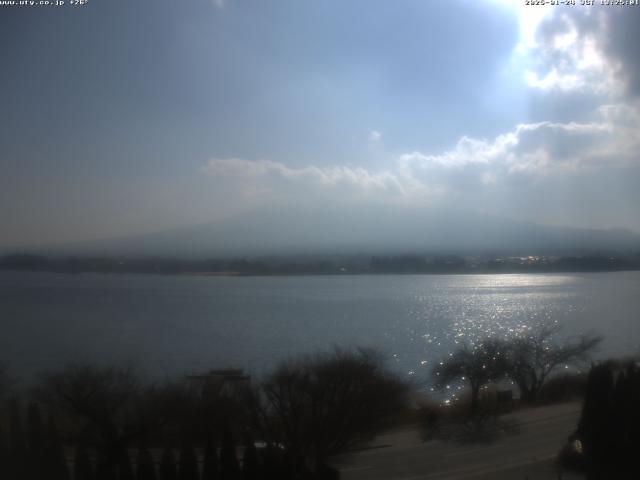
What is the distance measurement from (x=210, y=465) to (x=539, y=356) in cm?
706

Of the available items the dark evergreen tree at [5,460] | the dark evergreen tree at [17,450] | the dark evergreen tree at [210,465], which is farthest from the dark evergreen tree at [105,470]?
the dark evergreen tree at [210,465]

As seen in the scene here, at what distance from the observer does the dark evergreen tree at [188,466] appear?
17.4 feet

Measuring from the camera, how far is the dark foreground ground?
5878mm

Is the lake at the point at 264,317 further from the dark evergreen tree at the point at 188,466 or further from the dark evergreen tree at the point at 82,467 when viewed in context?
the dark evergreen tree at the point at 188,466

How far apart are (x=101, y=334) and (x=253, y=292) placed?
661cm

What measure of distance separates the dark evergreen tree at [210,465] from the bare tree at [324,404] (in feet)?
3.14

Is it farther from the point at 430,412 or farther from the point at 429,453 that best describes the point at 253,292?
the point at 429,453

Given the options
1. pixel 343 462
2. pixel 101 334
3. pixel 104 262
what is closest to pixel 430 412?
pixel 343 462

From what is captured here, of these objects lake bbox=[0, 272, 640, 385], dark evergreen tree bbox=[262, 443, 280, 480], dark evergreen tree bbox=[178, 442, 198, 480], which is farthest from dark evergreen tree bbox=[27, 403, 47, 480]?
lake bbox=[0, 272, 640, 385]

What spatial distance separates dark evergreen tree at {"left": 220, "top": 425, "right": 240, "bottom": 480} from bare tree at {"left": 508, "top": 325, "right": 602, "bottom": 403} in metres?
5.77

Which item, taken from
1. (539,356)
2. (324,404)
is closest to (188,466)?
(324,404)

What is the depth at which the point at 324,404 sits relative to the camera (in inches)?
272

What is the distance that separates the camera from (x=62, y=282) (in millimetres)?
14492

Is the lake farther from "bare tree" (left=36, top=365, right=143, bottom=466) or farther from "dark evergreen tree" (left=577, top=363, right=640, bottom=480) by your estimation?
"dark evergreen tree" (left=577, top=363, right=640, bottom=480)
